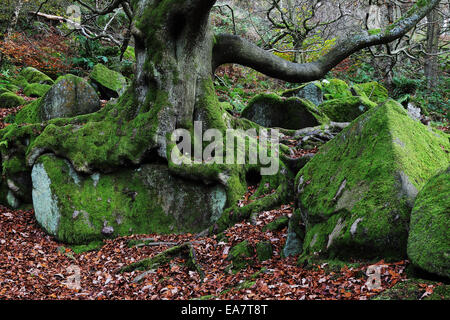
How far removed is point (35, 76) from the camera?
16.4 meters

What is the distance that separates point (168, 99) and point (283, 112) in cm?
499

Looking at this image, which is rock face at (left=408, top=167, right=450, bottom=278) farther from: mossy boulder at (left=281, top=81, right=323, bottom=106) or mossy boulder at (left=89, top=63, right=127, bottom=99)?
mossy boulder at (left=89, top=63, right=127, bottom=99)

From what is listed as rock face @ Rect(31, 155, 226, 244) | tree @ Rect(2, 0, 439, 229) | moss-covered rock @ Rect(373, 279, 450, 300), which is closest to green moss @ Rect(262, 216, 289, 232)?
tree @ Rect(2, 0, 439, 229)

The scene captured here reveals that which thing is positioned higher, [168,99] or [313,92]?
[313,92]

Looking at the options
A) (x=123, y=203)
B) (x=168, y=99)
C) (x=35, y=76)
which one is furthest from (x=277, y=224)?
(x=35, y=76)

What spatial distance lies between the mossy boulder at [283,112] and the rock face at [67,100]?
5370 mm

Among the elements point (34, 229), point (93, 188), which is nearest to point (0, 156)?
point (34, 229)

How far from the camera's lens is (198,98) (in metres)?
8.70

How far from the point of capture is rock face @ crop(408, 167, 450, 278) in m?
3.03

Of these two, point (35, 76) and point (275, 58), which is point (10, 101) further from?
point (275, 58)

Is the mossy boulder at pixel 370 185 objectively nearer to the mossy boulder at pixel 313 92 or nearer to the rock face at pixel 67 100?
the mossy boulder at pixel 313 92

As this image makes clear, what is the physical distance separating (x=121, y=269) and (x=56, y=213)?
9.33 ft

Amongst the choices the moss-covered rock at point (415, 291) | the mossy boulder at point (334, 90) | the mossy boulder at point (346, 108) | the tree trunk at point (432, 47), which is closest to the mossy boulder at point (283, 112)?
the mossy boulder at point (346, 108)

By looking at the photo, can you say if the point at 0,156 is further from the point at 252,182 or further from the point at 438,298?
the point at 438,298
